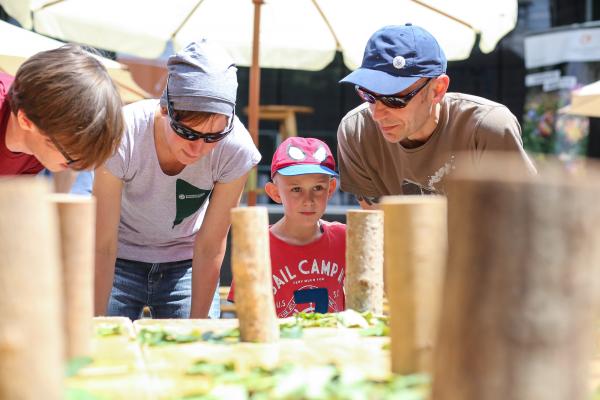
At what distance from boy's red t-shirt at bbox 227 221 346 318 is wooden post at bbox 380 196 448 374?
163 centimetres

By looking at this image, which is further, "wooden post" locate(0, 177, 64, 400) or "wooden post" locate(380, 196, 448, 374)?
"wooden post" locate(380, 196, 448, 374)

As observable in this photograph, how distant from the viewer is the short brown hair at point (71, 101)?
6.49 feet

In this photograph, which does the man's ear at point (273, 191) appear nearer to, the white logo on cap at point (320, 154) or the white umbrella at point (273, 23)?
the white logo on cap at point (320, 154)

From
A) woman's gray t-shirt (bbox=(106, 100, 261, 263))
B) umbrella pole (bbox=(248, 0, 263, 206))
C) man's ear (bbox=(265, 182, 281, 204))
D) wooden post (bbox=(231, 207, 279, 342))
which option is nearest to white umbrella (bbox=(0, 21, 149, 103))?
umbrella pole (bbox=(248, 0, 263, 206))

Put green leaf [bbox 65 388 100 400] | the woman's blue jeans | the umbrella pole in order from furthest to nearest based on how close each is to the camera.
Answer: the umbrella pole, the woman's blue jeans, green leaf [bbox 65 388 100 400]

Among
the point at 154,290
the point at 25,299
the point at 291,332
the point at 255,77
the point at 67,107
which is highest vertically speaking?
the point at 255,77

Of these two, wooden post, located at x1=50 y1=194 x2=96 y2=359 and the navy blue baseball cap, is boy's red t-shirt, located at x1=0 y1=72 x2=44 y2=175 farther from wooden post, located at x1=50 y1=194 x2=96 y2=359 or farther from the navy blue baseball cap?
the navy blue baseball cap

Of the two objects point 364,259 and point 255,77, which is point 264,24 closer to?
point 255,77

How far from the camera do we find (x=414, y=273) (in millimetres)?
1456

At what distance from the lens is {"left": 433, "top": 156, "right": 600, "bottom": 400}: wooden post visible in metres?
0.95

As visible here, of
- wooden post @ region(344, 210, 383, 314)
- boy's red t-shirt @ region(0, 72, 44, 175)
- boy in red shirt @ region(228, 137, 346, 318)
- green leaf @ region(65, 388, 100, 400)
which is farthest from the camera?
boy in red shirt @ region(228, 137, 346, 318)

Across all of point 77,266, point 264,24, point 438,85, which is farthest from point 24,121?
point 264,24

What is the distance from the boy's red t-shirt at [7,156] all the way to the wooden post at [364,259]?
0.96 meters

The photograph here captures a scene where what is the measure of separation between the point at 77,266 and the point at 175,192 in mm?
1384
